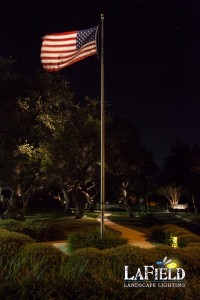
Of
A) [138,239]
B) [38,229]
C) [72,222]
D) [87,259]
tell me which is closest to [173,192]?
[72,222]

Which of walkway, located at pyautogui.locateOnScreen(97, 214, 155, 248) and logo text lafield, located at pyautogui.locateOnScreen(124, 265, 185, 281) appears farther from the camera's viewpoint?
walkway, located at pyautogui.locateOnScreen(97, 214, 155, 248)

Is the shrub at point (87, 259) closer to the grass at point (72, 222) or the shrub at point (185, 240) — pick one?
the shrub at point (185, 240)

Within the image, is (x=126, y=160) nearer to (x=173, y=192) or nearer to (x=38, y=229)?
(x=38, y=229)

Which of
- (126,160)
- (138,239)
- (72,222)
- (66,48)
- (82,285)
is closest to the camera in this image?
(82,285)

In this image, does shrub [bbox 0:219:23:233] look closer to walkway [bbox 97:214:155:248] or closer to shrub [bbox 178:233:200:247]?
walkway [bbox 97:214:155:248]

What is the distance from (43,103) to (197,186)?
52358 mm


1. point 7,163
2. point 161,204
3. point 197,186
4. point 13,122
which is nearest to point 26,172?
point 7,163

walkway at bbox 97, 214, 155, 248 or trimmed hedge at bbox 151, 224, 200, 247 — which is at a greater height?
trimmed hedge at bbox 151, 224, 200, 247

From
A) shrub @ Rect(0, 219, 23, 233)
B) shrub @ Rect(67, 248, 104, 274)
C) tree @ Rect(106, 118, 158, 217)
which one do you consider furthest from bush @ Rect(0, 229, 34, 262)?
tree @ Rect(106, 118, 158, 217)

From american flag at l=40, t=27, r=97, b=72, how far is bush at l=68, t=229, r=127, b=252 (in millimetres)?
6657

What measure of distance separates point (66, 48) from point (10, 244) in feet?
26.6

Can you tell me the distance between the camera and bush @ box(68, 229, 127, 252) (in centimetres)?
1566

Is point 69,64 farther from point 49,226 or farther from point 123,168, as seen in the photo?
point 123,168

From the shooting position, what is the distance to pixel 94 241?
16.1 metres
